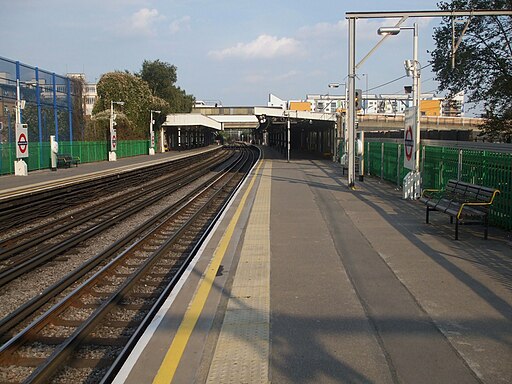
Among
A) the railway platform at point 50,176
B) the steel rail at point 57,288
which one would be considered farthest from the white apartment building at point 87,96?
the steel rail at point 57,288

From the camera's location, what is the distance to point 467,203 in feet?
30.0

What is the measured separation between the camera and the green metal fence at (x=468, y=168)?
10102 mm

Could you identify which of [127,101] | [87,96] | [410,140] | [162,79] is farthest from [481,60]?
[87,96]

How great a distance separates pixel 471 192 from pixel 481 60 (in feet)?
67.3

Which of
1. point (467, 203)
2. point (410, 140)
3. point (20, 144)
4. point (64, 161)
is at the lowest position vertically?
point (64, 161)

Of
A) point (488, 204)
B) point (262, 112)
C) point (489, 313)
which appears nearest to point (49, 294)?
point (489, 313)

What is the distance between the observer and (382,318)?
17.2 ft

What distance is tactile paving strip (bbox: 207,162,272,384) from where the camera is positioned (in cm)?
406

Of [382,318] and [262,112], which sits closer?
[382,318]

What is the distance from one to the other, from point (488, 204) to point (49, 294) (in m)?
7.00

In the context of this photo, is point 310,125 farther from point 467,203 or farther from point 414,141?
point 467,203

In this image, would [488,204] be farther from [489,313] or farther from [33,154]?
[33,154]

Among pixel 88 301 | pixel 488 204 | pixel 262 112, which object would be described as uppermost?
pixel 262 112

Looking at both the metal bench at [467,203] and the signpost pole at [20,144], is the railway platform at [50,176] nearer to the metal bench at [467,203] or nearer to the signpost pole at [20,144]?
the signpost pole at [20,144]
